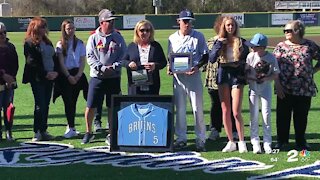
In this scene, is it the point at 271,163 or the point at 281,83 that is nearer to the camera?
the point at 271,163

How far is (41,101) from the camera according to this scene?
9.61 metres

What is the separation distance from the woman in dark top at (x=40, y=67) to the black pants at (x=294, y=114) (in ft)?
11.3

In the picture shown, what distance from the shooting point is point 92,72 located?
9.15 metres

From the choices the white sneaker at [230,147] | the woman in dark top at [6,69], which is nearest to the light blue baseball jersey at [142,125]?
the white sneaker at [230,147]

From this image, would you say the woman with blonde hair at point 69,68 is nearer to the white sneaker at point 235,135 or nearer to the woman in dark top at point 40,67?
the woman in dark top at point 40,67

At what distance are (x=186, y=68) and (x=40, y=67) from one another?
2422 millimetres

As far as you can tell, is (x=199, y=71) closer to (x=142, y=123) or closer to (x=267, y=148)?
(x=142, y=123)

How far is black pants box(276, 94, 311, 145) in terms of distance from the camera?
28.0 feet

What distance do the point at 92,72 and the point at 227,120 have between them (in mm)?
2107

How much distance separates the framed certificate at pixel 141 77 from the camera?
8594mm

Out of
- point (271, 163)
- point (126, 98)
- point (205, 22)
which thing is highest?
point (205, 22)

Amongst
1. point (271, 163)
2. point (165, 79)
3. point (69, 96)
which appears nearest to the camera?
point (271, 163)

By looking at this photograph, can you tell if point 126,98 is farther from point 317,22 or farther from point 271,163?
point 317,22

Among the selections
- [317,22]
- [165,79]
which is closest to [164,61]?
[165,79]
